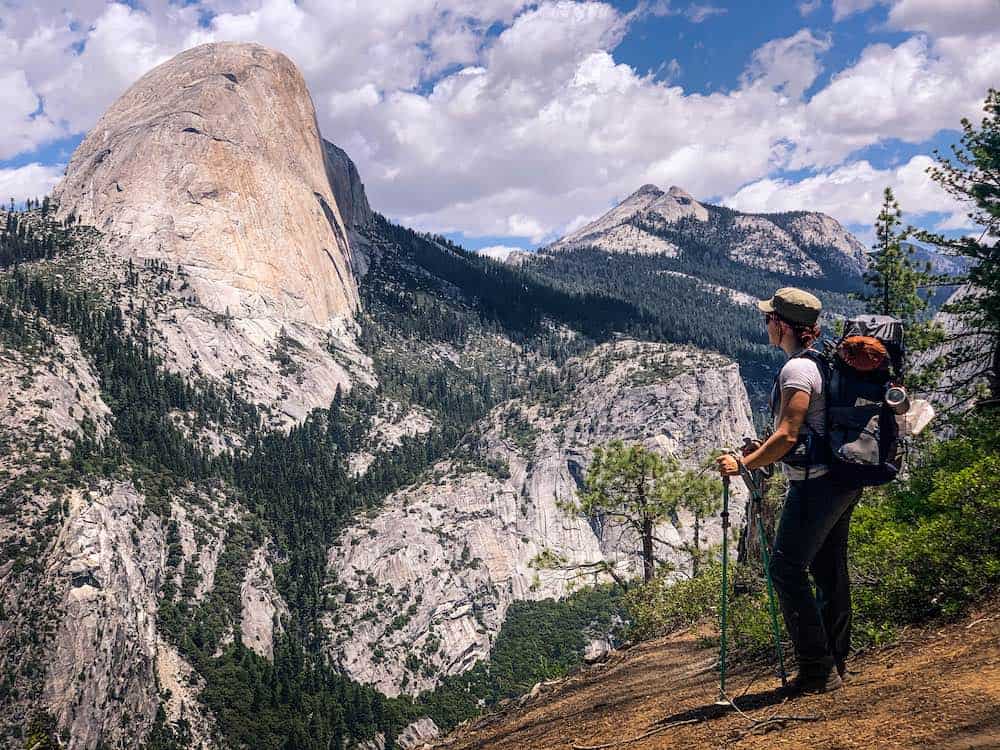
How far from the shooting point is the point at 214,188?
574ft

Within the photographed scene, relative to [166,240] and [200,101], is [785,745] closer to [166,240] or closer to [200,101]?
[166,240]

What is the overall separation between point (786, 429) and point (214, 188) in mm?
194818

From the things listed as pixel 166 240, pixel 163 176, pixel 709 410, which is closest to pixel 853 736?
pixel 709 410

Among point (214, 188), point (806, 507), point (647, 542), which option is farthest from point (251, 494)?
point (806, 507)

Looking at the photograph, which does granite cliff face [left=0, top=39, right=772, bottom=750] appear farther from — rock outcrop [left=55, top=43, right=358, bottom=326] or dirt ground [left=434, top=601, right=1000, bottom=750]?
dirt ground [left=434, top=601, right=1000, bottom=750]

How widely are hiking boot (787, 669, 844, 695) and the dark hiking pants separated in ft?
0.21

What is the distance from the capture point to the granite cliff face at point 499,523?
123 meters

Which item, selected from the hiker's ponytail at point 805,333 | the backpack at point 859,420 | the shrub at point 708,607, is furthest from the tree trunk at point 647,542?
the backpack at point 859,420

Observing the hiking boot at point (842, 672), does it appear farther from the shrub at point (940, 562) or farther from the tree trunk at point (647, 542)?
the tree trunk at point (647, 542)

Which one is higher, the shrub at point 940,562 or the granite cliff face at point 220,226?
the granite cliff face at point 220,226

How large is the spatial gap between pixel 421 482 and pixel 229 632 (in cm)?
5414

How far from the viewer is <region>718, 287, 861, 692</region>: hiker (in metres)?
5.11

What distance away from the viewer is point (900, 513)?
10.7 meters

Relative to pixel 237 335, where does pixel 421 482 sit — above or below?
below
